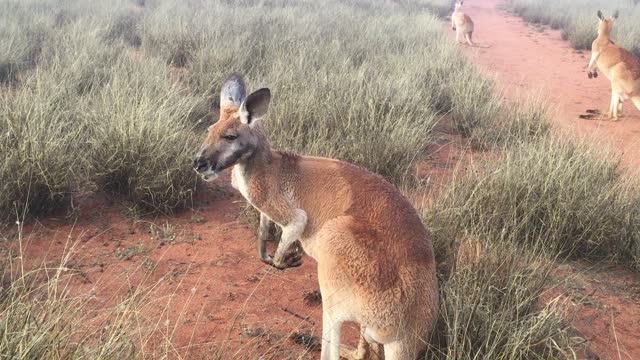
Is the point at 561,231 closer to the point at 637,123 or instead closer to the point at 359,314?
the point at 359,314

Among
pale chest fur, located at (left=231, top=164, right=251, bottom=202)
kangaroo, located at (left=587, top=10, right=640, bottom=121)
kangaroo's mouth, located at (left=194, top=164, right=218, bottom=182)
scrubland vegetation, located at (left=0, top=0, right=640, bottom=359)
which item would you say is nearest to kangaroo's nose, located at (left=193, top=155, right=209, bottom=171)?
kangaroo's mouth, located at (left=194, top=164, right=218, bottom=182)

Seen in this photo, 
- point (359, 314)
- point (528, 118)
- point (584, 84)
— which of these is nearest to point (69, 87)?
point (359, 314)

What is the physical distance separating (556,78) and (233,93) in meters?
11.5

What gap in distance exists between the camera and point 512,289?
9.73 ft

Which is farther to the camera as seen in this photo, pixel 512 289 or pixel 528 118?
pixel 528 118

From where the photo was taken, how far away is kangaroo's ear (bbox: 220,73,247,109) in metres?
3.08

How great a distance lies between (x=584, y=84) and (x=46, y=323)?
12500 mm

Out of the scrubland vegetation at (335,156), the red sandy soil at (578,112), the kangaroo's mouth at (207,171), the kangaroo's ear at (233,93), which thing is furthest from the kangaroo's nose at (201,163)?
the red sandy soil at (578,112)

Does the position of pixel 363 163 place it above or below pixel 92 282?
above

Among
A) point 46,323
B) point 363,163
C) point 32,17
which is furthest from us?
point 32,17

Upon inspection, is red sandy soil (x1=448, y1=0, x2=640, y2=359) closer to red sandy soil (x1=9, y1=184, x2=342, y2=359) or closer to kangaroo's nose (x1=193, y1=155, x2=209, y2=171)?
red sandy soil (x1=9, y1=184, x2=342, y2=359)

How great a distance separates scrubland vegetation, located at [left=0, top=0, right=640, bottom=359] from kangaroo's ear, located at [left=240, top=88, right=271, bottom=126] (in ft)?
3.98

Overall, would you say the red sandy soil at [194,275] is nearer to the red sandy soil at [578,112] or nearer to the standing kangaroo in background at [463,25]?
the red sandy soil at [578,112]

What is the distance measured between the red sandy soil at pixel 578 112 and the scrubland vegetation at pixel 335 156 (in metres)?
0.28
